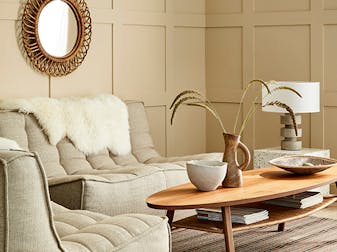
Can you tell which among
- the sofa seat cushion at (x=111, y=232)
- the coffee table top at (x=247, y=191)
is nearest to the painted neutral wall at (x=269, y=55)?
the coffee table top at (x=247, y=191)

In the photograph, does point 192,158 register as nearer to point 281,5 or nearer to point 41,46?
point 41,46

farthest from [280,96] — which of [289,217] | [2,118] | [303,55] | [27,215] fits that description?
[27,215]

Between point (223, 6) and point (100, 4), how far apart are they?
1362 mm

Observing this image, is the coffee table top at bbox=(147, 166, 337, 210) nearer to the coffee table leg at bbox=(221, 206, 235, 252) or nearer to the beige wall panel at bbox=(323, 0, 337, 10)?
the coffee table leg at bbox=(221, 206, 235, 252)

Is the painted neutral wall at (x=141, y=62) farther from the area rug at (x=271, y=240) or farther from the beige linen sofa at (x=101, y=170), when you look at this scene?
the area rug at (x=271, y=240)

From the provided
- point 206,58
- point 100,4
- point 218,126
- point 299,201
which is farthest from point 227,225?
point 206,58

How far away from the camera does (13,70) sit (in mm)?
5188

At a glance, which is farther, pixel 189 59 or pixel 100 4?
pixel 189 59

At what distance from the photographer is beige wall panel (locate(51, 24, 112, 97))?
5.59 meters

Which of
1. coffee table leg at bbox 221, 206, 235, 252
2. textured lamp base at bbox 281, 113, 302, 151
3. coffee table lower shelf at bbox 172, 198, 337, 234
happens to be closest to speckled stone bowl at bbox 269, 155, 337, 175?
coffee table lower shelf at bbox 172, 198, 337, 234

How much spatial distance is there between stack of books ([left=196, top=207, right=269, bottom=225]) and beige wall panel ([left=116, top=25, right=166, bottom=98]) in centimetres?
223

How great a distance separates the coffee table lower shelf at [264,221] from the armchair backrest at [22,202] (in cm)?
131

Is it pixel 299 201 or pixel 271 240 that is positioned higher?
pixel 299 201

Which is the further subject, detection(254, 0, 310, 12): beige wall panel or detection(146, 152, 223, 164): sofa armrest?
detection(254, 0, 310, 12): beige wall panel
